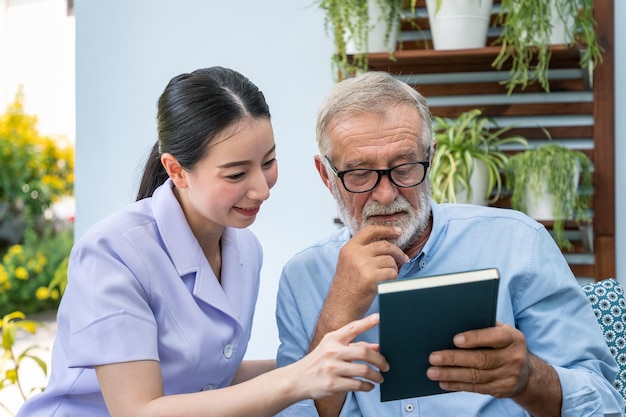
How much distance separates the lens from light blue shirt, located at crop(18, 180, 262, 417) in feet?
4.71

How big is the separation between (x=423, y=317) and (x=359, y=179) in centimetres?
47

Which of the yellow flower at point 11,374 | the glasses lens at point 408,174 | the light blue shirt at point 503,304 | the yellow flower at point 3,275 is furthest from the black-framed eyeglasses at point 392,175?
the yellow flower at point 3,275

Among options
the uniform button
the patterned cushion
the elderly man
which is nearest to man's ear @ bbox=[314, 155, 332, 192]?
the elderly man

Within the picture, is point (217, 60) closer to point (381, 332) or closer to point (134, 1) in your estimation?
point (134, 1)

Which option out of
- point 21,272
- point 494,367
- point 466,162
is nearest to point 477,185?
point 466,162

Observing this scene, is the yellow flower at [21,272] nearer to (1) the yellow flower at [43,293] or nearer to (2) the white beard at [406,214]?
(1) the yellow flower at [43,293]

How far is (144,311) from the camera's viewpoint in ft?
4.83

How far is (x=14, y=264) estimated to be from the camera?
15.8 feet

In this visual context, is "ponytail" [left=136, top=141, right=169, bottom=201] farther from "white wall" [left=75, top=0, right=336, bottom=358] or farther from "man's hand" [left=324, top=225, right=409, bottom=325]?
"white wall" [left=75, top=0, right=336, bottom=358]

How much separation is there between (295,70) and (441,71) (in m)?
0.47

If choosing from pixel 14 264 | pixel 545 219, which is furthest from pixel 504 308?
pixel 14 264

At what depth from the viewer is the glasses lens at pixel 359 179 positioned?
5.28ft

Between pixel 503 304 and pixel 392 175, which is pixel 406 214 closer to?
pixel 392 175

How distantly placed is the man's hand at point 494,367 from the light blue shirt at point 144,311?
0.49m
